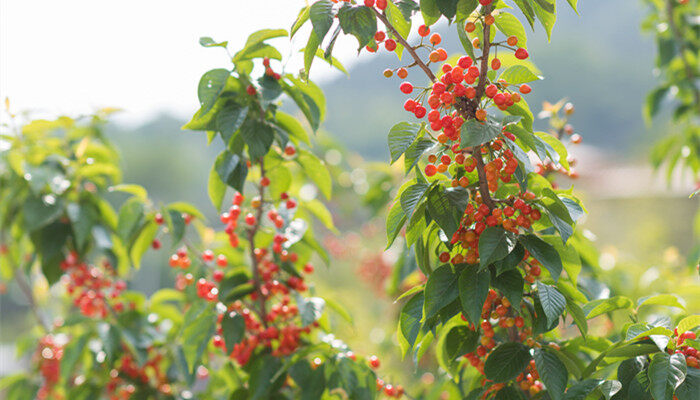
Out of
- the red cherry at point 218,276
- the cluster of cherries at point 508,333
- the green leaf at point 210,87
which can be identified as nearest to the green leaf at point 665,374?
the cluster of cherries at point 508,333

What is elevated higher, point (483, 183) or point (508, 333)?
point (483, 183)

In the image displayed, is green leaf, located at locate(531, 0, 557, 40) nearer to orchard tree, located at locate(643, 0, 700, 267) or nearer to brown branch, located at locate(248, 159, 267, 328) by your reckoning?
brown branch, located at locate(248, 159, 267, 328)

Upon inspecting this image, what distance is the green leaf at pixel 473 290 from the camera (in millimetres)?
900

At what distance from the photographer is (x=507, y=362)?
A: 39.6 inches

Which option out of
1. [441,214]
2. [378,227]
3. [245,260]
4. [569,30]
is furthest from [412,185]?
[569,30]

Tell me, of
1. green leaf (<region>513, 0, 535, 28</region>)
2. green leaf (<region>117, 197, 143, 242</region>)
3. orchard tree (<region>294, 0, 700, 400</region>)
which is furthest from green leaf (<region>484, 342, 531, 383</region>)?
green leaf (<region>117, 197, 143, 242</region>)

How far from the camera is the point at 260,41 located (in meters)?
1.18

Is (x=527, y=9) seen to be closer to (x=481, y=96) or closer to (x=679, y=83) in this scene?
(x=481, y=96)

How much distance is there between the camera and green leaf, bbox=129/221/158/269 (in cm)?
157

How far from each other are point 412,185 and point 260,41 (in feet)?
1.59

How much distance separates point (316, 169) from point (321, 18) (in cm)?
56

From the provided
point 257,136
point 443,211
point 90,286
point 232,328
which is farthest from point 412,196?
point 90,286

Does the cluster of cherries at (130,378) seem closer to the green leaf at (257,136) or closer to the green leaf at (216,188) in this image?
the green leaf at (216,188)

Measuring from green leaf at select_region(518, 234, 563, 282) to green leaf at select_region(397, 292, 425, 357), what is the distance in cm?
22
